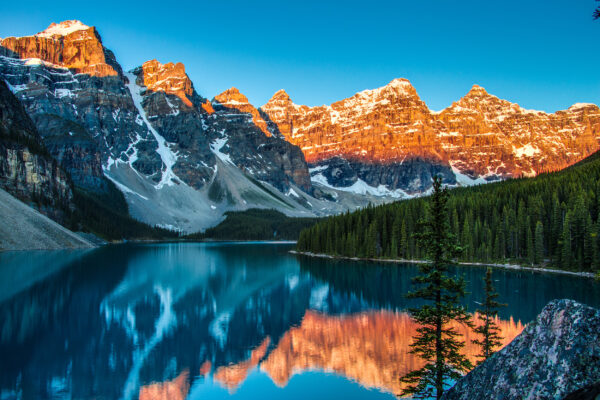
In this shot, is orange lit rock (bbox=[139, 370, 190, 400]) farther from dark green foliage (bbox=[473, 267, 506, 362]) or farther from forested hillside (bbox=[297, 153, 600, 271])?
forested hillside (bbox=[297, 153, 600, 271])

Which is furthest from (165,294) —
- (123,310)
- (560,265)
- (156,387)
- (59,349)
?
(560,265)

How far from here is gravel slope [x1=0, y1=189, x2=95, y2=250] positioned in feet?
296

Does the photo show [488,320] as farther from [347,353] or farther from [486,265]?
[486,265]

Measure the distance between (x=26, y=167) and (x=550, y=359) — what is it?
14438 centimetres

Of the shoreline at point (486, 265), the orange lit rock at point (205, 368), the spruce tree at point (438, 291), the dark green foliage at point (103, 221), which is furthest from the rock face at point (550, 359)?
the dark green foliage at point (103, 221)

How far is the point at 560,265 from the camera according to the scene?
7475 centimetres

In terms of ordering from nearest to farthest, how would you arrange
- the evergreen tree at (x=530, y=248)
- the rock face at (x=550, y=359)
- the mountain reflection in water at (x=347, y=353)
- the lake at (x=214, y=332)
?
1. the rock face at (x=550, y=359)
2. the lake at (x=214, y=332)
3. the mountain reflection in water at (x=347, y=353)
4. the evergreen tree at (x=530, y=248)

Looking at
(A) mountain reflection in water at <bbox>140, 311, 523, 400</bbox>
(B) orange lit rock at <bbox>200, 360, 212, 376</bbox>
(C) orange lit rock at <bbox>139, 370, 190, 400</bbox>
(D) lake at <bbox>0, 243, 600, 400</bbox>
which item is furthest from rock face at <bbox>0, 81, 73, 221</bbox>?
(C) orange lit rock at <bbox>139, 370, 190, 400</bbox>

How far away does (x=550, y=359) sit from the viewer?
6.02 m

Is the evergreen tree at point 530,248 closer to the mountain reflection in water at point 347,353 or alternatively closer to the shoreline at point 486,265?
the shoreline at point 486,265

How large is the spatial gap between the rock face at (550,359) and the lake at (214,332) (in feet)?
54.4

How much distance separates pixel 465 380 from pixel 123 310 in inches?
1550

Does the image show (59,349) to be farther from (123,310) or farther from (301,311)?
(301,311)

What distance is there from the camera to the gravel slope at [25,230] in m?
90.2
